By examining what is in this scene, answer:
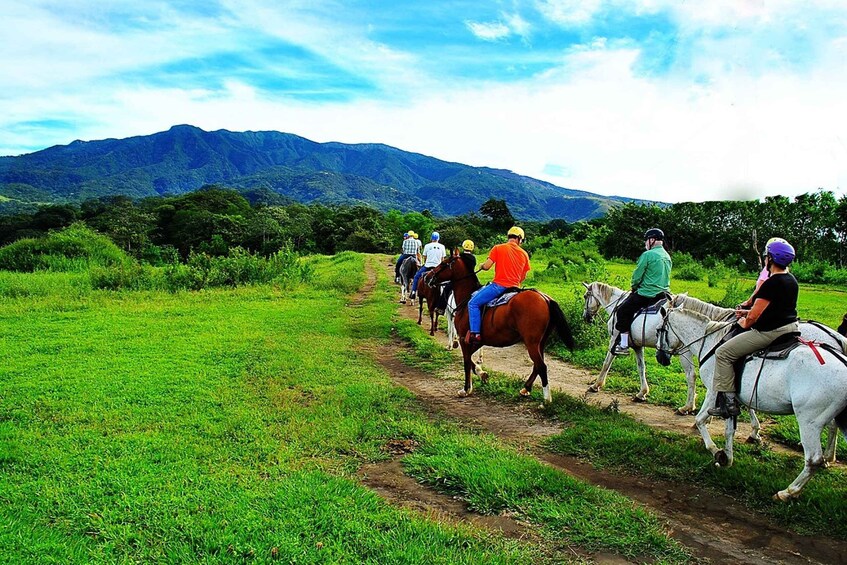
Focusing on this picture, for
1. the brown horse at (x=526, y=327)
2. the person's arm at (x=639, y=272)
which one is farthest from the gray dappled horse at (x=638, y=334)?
the brown horse at (x=526, y=327)

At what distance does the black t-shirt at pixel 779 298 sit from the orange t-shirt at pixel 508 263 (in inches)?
144

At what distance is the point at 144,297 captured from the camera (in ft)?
57.9

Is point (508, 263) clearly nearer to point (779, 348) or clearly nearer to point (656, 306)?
point (656, 306)

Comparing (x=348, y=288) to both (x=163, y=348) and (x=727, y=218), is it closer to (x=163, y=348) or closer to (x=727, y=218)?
(x=163, y=348)

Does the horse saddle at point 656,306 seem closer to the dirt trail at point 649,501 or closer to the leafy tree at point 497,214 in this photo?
the dirt trail at point 649,501

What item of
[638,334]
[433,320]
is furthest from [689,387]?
[433,320]

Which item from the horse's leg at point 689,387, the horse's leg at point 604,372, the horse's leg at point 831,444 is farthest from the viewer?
the horse's leg at point 604,372

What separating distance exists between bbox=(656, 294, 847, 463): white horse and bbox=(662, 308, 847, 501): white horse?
0.40m

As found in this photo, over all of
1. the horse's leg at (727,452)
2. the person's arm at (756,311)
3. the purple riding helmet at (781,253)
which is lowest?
the horse's leg at (727,452)

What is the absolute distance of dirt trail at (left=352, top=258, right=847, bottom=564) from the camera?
4180mm

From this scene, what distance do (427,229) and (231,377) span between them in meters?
56.2

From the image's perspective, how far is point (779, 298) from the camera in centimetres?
511

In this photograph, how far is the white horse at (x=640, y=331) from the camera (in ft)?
24.4

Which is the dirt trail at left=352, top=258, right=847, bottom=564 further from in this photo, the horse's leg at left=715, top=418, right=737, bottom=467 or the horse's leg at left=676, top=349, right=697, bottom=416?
the horse's leg at left=715, top=418, right=737, bottom=467
